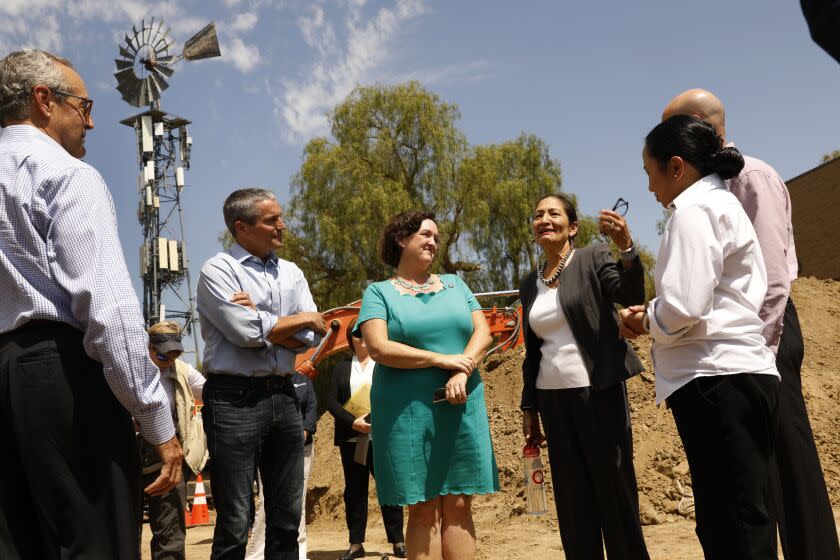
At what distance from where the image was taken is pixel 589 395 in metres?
4.11

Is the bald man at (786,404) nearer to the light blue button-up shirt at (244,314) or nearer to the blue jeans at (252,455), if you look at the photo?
the light blue button-up shirt at (244,314)

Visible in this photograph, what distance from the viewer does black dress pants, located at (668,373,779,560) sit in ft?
9.02

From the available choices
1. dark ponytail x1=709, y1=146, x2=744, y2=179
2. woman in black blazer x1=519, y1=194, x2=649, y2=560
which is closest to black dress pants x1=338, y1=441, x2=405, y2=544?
woman in black blazer x1=519, y1=194, x2=649, y2=560

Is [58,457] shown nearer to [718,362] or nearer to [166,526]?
[718,362]

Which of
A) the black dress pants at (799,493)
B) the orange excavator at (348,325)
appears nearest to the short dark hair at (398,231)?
the black dress pants at (799,493)

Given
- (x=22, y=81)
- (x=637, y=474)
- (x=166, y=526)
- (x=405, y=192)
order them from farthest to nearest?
(x=405, y=192), (x=637, y=474), (x=166, y=526), (x=22, y=81)

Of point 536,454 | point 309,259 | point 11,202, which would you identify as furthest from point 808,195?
point 11,202

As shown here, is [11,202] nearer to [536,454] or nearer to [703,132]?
[703,132]

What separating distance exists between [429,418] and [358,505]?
3605 mm

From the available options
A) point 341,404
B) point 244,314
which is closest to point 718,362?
point 244,314

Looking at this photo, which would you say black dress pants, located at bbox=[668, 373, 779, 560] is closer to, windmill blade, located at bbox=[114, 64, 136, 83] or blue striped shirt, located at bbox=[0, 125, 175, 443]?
blue striped shirt, located at bbox=[0, 125, 175, 443]

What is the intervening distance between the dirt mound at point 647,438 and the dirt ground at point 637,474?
0.01 metres

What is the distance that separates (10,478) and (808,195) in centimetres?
2334

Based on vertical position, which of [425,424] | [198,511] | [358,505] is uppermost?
[425,424]
